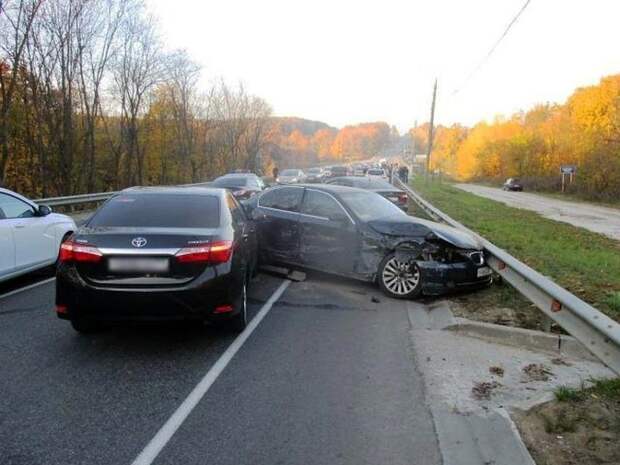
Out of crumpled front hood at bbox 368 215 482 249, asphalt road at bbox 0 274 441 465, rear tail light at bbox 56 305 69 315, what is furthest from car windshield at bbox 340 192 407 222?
rear tail light at bbox 56 305 69 315

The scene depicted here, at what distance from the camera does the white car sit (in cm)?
723

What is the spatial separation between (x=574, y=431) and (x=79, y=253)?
13.8ft

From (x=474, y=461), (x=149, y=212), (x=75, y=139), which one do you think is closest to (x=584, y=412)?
(x=474, y=461)

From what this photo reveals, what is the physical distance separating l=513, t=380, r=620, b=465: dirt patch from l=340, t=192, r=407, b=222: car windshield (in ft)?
14.4

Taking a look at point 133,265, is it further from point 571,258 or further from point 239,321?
point 571,258

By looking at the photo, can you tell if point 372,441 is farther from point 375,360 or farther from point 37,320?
point 37,320

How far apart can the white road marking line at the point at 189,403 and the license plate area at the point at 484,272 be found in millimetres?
3151

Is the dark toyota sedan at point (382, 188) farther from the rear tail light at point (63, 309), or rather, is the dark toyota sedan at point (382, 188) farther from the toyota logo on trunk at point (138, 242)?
the rear tail light at point (63, 309)

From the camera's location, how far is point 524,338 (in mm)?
5621

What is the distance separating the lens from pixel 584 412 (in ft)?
12.8

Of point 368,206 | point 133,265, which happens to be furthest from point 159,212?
point 368,206

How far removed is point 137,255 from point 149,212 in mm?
822

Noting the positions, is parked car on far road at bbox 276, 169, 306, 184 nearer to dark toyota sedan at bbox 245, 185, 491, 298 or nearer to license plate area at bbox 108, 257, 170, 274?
dark toyota sedan at bbox 245, 185, 491, 298

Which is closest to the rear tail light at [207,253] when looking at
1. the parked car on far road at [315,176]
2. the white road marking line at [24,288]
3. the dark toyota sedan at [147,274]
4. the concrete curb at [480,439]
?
the dark toyota sedan at [147,274]
